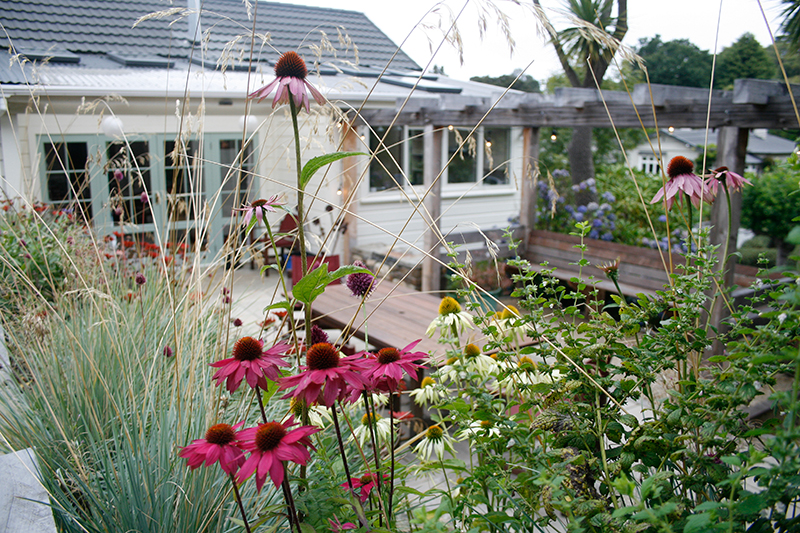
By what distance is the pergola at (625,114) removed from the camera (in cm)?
352

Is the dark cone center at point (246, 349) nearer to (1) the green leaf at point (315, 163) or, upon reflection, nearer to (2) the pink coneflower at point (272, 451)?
(2) the pink coneflower at point (272, 451)

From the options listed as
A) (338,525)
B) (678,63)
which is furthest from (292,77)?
(678,63)

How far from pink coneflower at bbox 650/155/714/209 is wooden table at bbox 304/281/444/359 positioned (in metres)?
1.82

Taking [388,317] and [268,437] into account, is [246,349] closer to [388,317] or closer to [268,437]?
[268,437]

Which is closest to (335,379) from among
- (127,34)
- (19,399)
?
(19,399)

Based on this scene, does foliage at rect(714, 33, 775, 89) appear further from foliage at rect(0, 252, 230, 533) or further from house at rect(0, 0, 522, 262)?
foliage at rect(0, 252, 230, 533)

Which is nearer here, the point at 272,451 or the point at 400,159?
the point at 272,451

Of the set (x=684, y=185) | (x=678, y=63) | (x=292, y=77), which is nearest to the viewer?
(x=292, y=77)

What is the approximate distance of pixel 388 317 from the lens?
12.2 ft

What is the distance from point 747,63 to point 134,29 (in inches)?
974

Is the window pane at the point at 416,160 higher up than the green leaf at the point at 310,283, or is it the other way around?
the window pane at the point at 416,160

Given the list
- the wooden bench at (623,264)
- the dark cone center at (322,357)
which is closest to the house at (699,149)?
the wooden bench at (623,264)

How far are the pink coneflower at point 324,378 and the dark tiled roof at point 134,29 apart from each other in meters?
6.29

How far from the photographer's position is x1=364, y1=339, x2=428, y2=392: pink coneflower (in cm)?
88
